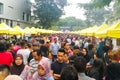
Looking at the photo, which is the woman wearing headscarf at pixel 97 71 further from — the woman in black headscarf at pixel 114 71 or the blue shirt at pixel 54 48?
the blue shirt at pixel 54 48

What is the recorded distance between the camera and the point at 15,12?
5200 cm

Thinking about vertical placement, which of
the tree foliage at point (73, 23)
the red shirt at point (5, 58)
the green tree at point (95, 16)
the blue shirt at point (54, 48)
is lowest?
the blue shirt at point (54, 48)

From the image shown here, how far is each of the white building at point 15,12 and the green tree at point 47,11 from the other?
1.96 meters

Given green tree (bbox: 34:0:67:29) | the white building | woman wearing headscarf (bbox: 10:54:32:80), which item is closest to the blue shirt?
woman wearing headscarf (bbox: 10:54:32:80)

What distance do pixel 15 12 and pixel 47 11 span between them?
35.9ft

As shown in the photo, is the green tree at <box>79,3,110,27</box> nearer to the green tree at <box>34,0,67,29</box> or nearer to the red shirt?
the green tree at <box>34,0,67,29</box>

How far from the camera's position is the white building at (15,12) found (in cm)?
4458

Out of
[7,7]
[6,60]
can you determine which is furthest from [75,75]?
[7,7]

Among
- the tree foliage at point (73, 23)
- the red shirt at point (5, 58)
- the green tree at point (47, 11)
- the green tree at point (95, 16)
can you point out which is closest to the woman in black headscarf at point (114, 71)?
the red shirt at point (5, 58)

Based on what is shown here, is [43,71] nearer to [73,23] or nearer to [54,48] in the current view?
[54,48]

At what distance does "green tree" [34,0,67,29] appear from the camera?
2443 inches

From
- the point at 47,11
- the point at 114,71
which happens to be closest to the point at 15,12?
the point at 47,11

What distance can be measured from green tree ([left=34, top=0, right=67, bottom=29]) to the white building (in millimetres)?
1963

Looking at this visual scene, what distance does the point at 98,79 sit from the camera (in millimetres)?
7465
